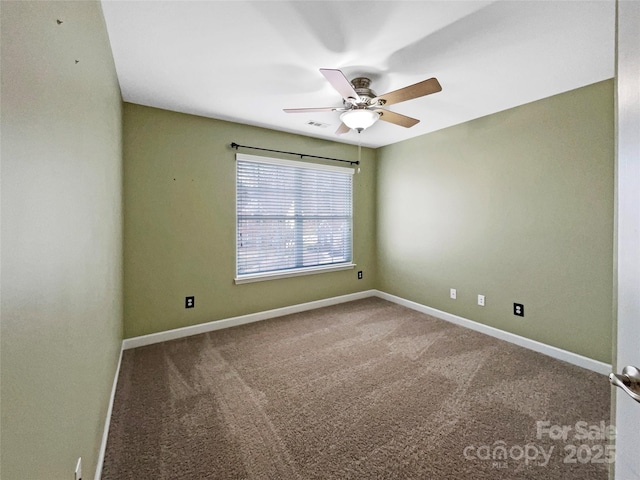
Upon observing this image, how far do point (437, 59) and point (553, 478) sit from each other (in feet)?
8.35

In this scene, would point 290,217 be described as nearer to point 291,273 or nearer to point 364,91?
point 291,273

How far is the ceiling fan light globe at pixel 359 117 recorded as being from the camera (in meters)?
2.27

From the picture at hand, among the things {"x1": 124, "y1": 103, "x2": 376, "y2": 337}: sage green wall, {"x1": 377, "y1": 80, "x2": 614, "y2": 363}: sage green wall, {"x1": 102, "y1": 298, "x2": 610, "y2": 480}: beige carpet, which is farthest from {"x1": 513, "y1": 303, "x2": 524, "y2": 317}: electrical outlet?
{"x1": 124, "y1": 103, "x2": 376, "y2": 337}: sage green wall

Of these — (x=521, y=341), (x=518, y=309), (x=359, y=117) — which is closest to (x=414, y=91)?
(x=359, y=117)

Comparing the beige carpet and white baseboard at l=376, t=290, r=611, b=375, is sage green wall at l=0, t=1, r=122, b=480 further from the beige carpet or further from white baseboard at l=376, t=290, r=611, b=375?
white baseboard at l=376, t=290, r=611, b=375

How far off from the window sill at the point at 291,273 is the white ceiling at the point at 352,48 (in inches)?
74.8

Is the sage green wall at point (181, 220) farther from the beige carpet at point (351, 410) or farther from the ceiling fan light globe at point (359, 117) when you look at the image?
the ceiling fan light globe at point (359, 117)

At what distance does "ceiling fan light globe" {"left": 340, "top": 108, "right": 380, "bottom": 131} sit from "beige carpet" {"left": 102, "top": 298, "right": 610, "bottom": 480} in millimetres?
2084

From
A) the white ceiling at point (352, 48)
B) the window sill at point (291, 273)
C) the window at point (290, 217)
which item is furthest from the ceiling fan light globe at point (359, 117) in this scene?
the window sill at point (291, 273)

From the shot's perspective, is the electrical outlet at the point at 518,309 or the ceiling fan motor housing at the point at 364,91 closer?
the ceiling fan motor housing at the point at 364,91

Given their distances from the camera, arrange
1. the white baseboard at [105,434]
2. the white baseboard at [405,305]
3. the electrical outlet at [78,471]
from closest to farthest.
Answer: the electrical outlet at [78,471] < the white baseboard at [105,434] < the white baseboard at [405,305]

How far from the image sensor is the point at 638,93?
2.02ft

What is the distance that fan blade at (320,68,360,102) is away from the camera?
5.51 feet

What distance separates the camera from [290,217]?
3.72m
